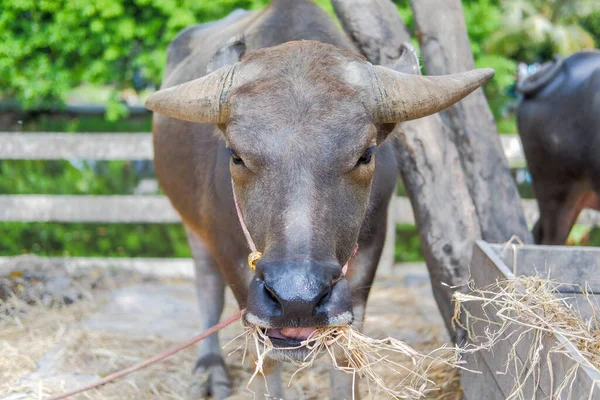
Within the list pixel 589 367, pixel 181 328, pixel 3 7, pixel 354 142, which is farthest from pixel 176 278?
pixel 589 367

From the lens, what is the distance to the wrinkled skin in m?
2.18

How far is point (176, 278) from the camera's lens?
21.7 ft

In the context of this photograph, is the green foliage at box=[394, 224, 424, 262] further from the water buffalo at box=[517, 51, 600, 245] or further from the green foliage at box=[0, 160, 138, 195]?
the green foliage at box=[0, 160, 138, 195]

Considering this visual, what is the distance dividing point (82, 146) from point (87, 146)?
5 centimetres

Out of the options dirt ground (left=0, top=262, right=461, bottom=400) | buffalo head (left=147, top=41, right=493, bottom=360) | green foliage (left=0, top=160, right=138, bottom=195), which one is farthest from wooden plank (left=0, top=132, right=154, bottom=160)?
buffalo head (left=147, top=41, right=493, bottom=360)

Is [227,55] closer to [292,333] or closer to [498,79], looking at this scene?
[292,333]

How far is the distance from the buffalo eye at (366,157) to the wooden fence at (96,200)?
3977mm

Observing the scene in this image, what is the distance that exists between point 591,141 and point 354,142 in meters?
3.03

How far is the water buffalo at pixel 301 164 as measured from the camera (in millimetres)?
2191

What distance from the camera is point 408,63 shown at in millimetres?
3072

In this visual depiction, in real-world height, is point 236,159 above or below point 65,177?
above

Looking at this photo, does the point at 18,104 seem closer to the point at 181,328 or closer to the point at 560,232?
the point at 181,328

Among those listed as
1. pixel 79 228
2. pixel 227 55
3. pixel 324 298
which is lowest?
pixel 79 228

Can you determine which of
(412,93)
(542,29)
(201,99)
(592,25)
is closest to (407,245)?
(412,93)
